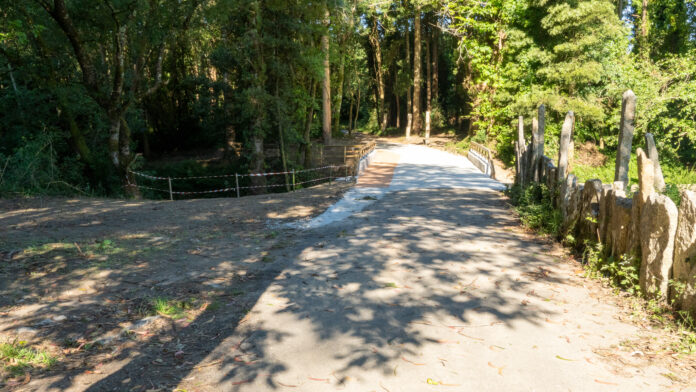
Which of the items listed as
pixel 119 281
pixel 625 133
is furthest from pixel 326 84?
pixel 119 281

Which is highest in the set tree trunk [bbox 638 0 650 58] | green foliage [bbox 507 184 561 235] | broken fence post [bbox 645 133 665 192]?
tree trunk [bbox 638 0 650 58]

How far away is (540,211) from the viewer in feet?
26.0

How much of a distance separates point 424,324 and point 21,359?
356 cm

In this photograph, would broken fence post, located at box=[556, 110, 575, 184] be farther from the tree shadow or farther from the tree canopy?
the tree canopy

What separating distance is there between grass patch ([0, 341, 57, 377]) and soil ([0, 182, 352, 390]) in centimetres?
4

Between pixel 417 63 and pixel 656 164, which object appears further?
pixel 417 63

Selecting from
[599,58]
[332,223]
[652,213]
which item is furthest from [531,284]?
[599,58]

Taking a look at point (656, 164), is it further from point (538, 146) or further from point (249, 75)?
point (249, 75)

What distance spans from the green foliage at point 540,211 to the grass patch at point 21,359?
22.8ft

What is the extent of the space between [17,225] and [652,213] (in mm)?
10242

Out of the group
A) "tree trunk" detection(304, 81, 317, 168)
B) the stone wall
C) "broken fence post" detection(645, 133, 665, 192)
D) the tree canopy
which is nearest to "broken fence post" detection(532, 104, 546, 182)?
the stone wall

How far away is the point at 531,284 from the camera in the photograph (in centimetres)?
526

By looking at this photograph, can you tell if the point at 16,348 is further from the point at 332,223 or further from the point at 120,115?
the point at 120,115

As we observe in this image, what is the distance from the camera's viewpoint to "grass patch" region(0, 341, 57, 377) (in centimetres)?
356
